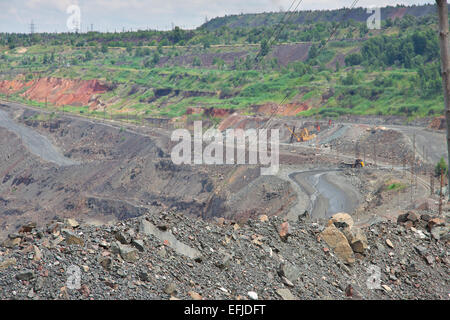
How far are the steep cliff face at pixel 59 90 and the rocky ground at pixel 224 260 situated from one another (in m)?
109

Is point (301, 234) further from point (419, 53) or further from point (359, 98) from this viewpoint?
point (419, 53)

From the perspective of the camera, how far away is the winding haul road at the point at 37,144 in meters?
83.6

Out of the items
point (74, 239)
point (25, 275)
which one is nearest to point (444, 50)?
point (74, 239)

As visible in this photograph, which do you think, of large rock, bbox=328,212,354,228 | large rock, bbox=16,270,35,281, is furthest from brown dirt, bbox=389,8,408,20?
large rock, bbox=16,270,35,281

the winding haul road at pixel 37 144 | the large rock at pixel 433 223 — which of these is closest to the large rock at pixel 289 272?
the large rock at pixel 433 223

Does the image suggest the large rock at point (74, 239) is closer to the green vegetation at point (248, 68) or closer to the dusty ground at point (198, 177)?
the dusty ground at point (198, 177)

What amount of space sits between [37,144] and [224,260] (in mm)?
83482

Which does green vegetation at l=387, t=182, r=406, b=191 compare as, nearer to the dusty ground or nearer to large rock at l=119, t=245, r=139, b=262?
the dusty ground

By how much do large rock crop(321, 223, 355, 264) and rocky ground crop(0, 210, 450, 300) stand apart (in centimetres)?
3

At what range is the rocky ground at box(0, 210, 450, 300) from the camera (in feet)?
37.5

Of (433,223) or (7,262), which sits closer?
(7,262)

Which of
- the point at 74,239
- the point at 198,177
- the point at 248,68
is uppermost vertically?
the point at 248,68

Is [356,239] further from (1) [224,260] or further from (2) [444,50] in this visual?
(2) [444,50]

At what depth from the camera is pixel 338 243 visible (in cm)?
1530
